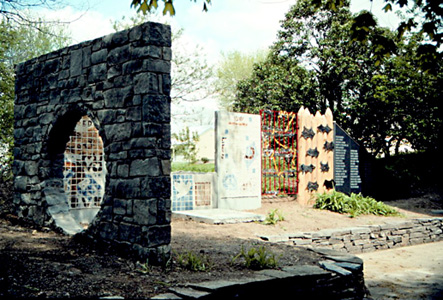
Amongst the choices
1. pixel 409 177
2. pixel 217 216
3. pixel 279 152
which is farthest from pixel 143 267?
pixel 409 177

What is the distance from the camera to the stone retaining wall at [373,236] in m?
7.57

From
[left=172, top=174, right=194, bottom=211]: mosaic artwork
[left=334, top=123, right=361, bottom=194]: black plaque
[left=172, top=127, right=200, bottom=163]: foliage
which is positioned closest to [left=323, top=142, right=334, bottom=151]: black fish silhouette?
[left=334, top=123, right=361, bottom=194]: black plaque

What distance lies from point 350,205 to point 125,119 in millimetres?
7063

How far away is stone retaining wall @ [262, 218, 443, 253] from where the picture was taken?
7.57 m

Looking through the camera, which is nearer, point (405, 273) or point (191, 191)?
point (405, 273)

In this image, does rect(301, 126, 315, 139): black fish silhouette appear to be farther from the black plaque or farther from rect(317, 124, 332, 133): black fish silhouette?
the black plaque

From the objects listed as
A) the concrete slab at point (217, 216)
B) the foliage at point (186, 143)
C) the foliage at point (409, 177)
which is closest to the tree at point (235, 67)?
the foliage at point (186, 143)

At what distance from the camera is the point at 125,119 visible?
498cm

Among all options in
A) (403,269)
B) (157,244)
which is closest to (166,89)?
(157,244)

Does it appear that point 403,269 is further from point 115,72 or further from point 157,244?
point 115,72

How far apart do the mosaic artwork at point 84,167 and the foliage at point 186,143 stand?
11.7 m

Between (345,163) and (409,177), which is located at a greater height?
(345,163)

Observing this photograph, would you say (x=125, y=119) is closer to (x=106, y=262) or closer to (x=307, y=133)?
(x=106, y=262)

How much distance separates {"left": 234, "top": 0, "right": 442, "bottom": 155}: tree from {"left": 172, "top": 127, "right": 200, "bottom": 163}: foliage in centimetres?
313
